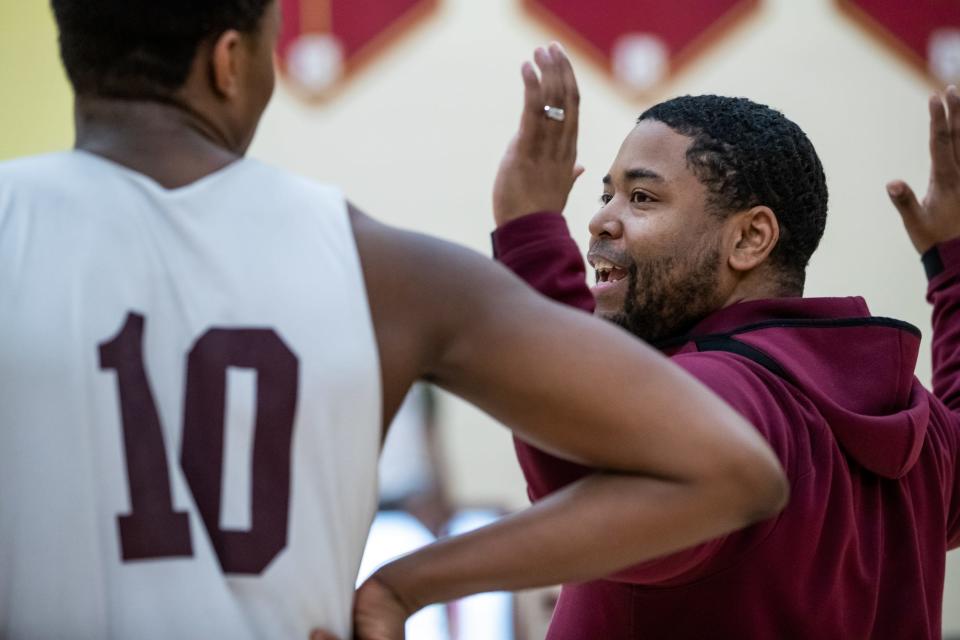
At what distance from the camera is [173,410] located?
109cm

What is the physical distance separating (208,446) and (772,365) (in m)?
0.88

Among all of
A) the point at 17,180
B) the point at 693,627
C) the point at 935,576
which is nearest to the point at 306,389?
the point at 17,180

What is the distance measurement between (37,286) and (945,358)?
167 cm

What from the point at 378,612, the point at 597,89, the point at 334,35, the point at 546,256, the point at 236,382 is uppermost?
the point at 334,35

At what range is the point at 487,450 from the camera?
4.51m

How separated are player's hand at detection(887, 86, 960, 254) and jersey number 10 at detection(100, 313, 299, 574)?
1.47m

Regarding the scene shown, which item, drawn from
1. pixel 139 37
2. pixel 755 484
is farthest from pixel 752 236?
pixel 139 37

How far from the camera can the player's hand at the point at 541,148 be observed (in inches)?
57.8

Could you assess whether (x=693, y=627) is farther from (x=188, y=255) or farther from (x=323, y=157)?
(x=323, y=157)

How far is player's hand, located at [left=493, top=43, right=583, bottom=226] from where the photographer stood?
147cm

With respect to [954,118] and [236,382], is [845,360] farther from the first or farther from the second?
[236,382]

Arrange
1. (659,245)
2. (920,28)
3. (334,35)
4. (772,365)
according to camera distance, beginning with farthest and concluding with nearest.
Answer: (920,28)
(334,35)
(659,245)
(772,365)

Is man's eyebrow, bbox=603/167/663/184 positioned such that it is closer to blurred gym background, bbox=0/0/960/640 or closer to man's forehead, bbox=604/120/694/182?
man's forehead, bbox=604/120/694/182

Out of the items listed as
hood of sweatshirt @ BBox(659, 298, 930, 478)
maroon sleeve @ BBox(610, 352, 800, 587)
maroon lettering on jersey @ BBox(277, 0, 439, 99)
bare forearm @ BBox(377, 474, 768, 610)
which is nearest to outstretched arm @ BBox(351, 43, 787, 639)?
bare forearm @ BBox(377, 474, 768, 610)
